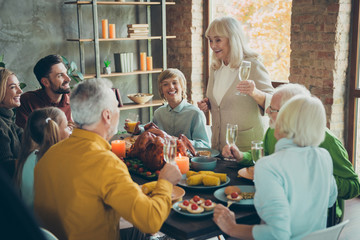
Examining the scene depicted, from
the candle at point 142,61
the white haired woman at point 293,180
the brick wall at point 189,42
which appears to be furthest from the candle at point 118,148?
the brick wall at point 189,42

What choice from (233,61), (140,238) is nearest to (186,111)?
(233,61)

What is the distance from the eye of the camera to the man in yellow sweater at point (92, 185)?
4.56ft

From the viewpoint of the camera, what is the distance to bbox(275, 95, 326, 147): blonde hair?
56.0 inches

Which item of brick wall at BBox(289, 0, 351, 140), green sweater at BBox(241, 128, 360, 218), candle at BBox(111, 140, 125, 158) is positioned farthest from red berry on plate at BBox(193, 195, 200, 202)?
brick wall at BBox(289, 0, 351, 140)

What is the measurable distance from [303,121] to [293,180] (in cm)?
22

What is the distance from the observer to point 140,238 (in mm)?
2180

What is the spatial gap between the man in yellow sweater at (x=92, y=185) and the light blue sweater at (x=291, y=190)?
13.9 inches

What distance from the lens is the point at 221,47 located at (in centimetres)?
277

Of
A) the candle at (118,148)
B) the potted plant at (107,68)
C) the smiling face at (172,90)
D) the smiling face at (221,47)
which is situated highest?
the smiling face at (221,47)

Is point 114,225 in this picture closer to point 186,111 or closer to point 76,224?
point 76,224

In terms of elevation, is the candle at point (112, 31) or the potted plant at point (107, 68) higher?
the candle at point (112, 31)

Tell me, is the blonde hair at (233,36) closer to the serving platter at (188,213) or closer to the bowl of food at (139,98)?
the serving platter at (188,213)

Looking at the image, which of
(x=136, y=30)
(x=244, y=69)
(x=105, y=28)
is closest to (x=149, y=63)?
(x=136, y=30)

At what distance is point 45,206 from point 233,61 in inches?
66.3
